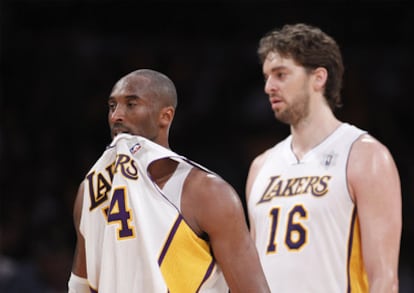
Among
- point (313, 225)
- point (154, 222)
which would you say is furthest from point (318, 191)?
point (154, 222)

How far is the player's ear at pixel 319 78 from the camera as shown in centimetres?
449

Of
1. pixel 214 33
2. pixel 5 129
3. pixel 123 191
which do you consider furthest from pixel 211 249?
pixel 214 33

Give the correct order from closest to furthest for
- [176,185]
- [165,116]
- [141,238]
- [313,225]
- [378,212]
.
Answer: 1. [141,238]
2. [176,185]
3. [165,116]
4. [378,212]
5. [313,225]

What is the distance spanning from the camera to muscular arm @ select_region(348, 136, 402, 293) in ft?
13.0

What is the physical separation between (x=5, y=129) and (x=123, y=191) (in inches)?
226

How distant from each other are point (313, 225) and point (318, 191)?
17 centimetres

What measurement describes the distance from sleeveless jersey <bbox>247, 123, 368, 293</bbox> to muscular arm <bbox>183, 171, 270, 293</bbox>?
100 centimetres

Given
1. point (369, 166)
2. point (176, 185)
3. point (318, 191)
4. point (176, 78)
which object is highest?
point (176, 78)

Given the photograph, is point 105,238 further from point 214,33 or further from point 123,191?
point 214,33

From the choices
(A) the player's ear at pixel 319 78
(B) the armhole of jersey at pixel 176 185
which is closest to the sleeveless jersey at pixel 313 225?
(A) the player's ear at pixel 319 78

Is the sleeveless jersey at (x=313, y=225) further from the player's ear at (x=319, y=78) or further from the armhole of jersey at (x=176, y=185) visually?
the armhole of jersey at (x=176, y=185)

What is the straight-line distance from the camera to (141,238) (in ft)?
10.2

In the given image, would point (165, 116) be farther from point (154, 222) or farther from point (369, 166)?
point (369, 166)

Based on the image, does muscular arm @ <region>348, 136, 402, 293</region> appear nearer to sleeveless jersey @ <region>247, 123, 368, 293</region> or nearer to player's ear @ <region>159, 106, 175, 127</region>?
sleeveless jersey @ <region>247, 123, 368, 293</region>
